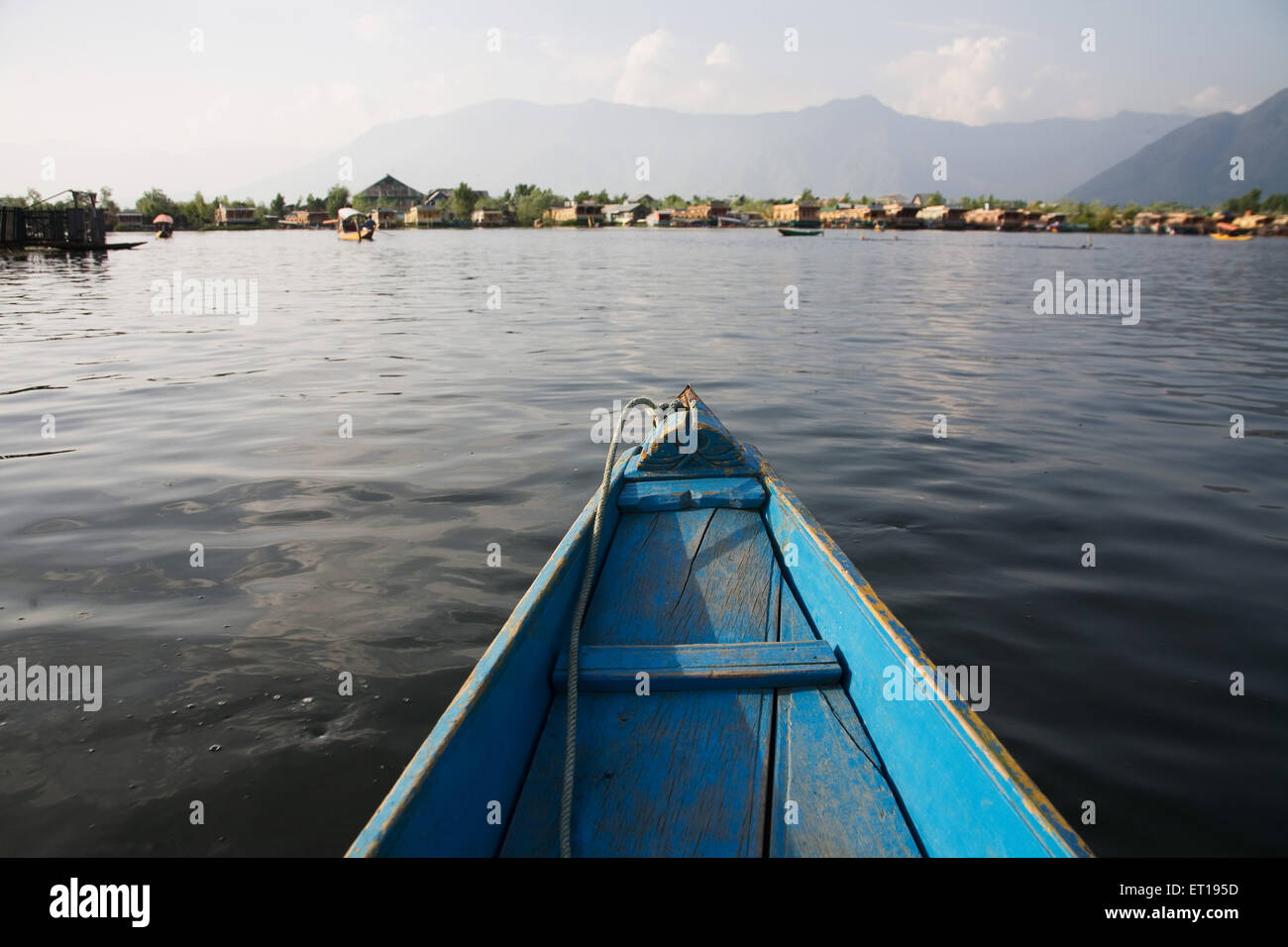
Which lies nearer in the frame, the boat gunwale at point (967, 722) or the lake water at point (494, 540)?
the boat gunwale at point (967, 722)

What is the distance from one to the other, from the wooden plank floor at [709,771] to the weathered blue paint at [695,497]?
1.24m

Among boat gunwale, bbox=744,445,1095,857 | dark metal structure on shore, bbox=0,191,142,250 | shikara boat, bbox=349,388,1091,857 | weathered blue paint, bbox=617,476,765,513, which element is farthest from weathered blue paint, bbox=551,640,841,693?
dark metal structure on shore, bbox=0,191,142,250

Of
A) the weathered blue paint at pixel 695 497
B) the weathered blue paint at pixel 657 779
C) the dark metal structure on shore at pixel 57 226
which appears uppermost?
the dark metal structure on shore at pixel 57 226

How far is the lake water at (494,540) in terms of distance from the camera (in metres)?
3.32

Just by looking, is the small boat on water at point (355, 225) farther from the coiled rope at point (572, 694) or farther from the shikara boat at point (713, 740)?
the shikara boat at point (713, 740)

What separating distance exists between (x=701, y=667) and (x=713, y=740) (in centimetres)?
32

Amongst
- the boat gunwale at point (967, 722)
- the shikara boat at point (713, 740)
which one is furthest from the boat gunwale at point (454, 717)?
the boat gunwale at point (967, 722)

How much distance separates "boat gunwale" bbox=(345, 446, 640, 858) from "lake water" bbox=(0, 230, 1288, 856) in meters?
1.13

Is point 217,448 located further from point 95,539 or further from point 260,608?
point 260,608

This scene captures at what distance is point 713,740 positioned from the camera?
104 inches

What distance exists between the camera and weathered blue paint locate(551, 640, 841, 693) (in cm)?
286

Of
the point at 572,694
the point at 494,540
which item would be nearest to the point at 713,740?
the point at 572,694

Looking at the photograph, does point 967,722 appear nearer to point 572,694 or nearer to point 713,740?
point 713,740
